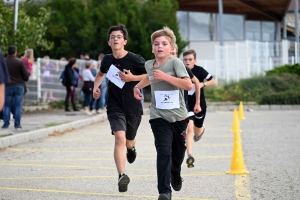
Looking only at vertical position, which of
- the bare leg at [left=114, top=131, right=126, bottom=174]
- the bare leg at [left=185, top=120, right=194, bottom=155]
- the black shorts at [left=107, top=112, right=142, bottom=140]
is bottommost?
the bare leg at [left=185, top=120, right=194, bottom=155]

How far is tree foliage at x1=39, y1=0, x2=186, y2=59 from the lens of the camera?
35312 millimetres

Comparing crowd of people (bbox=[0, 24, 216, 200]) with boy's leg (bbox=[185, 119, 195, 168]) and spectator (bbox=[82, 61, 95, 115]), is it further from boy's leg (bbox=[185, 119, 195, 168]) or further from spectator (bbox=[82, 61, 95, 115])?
spectator (bbox=[82, 61, 95, 115])

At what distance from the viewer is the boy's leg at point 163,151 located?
8008mm

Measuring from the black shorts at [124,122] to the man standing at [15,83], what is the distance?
7.96m

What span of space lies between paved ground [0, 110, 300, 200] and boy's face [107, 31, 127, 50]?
164 cm

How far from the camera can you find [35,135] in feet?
57.1

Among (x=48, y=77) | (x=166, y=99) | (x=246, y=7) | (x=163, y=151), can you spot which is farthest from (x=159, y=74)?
(x=246, y=7)

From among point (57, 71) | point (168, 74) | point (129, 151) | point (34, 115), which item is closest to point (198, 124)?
point (129, 151)

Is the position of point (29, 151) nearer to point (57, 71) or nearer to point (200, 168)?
point (200, 168)

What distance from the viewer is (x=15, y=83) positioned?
17.9 metres

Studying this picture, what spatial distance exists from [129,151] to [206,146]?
16.0 feet

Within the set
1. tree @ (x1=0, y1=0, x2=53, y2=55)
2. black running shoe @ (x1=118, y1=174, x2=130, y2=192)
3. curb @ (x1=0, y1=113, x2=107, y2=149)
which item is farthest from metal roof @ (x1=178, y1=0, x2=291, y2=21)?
black running shoe @ (x1=118, y1=174, x2=130, y2=192)

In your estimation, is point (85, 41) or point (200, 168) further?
point (85, 41)

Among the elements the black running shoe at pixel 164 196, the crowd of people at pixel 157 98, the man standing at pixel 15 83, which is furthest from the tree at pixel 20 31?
the black running shoe at pixel 164 196
